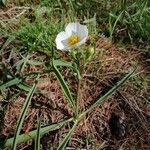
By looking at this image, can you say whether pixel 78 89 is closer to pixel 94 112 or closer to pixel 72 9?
pixel 94 112

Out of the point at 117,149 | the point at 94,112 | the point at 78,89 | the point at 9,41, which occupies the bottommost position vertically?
the point at 117,149

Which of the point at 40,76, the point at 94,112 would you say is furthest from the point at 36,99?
the point at 94,112

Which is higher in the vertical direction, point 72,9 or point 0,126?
point 72,9

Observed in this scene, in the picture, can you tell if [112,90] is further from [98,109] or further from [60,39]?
[60,39]

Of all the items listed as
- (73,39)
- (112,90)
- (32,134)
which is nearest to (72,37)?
(73,39)

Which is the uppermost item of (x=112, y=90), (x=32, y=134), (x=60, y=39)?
(x=60, y=39)

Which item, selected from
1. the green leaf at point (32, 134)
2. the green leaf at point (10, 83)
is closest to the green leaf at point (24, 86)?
the green leaf at point (10, 83)

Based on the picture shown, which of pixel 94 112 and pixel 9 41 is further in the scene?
pixel 9 41

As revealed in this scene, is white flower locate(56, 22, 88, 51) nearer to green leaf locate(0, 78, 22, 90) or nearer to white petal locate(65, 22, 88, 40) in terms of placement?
white petal locate(65, 22, 88, 40)

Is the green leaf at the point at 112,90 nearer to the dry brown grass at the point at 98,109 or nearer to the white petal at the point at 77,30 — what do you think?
the dry brown grass at the point at 98,109

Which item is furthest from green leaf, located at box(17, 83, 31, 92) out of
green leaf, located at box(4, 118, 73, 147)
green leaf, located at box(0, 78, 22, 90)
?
green leaf, located at box(4, 118, 73, 147)
